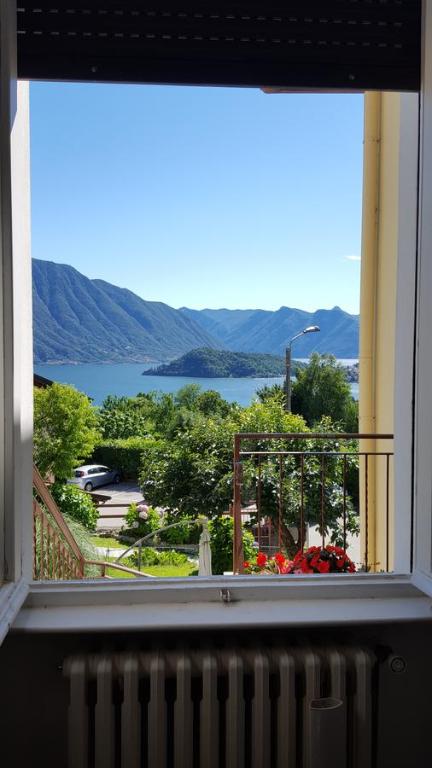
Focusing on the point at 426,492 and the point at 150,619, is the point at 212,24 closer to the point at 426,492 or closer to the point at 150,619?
the point at 426,492

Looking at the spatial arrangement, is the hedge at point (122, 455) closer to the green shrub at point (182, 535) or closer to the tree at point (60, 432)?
the tree at point (60, 432)

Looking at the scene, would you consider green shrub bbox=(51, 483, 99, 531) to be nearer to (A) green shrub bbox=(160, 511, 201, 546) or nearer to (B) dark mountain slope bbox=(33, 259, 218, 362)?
(A) green shrub bbox=(160, 511, 201, 546)

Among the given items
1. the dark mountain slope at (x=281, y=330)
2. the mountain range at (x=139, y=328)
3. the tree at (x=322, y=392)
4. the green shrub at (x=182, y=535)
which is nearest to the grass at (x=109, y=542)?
the green shrub at (x=182, y=535)

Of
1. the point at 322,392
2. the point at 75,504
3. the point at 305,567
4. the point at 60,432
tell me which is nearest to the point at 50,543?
the point at 305,567

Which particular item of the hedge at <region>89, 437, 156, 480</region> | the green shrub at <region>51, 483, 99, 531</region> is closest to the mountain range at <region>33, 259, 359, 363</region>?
the hedge at <region>89, 437, 156, 480</region>

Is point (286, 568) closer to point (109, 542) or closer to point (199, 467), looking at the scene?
point (199, 467)
